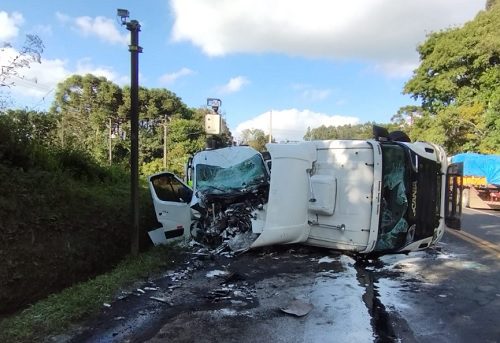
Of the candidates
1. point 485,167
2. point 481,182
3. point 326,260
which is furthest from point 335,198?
point 485,167

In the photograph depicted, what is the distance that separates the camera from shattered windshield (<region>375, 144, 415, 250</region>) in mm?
6848

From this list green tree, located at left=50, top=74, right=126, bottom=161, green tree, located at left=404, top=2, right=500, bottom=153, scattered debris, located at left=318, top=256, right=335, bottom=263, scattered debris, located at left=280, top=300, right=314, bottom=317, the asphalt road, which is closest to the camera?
the asphalt road

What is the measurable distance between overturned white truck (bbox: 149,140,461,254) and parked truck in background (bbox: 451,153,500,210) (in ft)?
45.3

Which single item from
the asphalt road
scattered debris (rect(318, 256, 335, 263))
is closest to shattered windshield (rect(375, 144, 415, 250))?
the asphalt road

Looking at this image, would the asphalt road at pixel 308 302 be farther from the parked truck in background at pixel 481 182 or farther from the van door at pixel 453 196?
the parked truck in background at pixel 481 182

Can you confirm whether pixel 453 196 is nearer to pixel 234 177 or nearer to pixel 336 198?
pixel 336 198

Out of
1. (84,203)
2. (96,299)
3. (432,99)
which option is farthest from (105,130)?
(96,299)

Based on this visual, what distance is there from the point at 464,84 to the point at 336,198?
109ft

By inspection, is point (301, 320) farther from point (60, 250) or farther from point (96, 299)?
point (60, 250)

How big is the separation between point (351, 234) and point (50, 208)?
4.46 m

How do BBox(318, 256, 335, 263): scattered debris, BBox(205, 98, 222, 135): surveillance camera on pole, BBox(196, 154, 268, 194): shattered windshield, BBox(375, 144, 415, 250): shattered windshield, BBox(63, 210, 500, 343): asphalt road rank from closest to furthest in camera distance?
BBox(63, 210, 500, 343): asphalt road → BBox(375, 144, 415, 250): shattered windshield → BBox(318, 256, 335, 263): scattered debris → BBox(196, 154, 268, 194): shattered windshield → BBox(205, 98, 222, 135): surveillance camera on pole

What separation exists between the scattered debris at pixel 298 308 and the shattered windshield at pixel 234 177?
2.76 meters

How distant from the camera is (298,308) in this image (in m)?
4.98

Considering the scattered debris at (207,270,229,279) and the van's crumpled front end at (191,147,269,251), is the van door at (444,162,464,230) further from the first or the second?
the scattered debris at (207,270,229,279)
